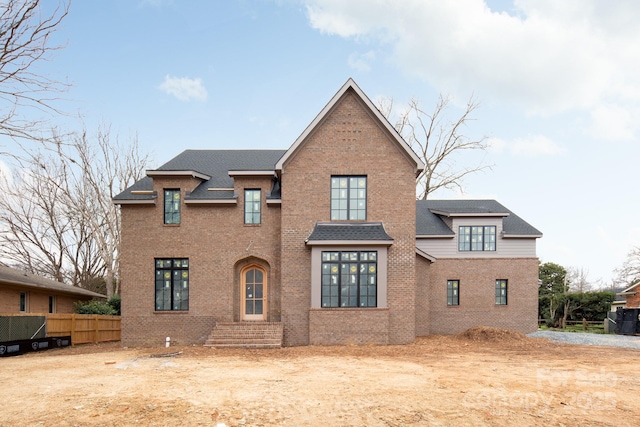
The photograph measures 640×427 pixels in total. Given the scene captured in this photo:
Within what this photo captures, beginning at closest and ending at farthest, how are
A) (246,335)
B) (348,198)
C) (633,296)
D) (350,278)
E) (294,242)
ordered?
(246,335) → (350,278) → (294,242) → (348,198) → (633,296)

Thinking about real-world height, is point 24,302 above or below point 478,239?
below

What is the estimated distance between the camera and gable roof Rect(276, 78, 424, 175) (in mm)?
18328

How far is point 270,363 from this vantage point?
13.5m

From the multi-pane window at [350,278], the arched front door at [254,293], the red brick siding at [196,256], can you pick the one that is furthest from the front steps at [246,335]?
the multi-pane window at [350,278]

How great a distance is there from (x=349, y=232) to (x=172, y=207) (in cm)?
774

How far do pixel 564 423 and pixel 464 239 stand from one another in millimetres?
17374

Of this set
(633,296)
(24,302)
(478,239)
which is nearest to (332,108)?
(478,239)

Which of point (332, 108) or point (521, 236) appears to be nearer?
point (332, 108)

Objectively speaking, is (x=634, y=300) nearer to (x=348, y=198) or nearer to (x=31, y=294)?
(x=348, y=198)

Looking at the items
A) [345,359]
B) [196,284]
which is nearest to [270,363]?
[345,359]

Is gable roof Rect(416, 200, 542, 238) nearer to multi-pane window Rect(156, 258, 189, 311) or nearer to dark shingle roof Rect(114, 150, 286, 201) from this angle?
dark shingle roof Rect(114, 150, 286, 201)

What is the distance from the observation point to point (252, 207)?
19.4 m

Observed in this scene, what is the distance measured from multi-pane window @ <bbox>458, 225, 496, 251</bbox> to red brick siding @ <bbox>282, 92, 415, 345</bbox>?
745 cm

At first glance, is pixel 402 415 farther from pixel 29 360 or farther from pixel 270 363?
pixel 29 360
